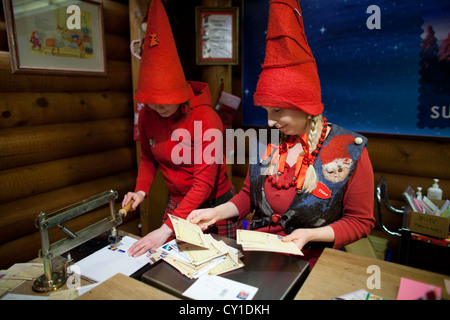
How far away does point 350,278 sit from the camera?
1.07 metres

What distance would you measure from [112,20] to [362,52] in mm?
2373

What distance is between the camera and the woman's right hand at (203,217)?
1.54m

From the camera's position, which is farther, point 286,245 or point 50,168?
point 50,168

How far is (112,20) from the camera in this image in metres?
2.97

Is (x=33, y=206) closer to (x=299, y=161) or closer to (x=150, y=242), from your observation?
(x=150, y=242)

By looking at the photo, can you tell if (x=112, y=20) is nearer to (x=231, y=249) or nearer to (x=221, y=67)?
(x=221, y=67)

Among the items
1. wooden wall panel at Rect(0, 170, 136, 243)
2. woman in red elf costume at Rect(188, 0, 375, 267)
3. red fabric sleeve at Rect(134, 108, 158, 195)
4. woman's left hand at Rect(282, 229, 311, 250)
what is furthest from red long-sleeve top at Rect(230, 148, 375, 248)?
wooden wall panel at Rect(0, 170, 136, 243)

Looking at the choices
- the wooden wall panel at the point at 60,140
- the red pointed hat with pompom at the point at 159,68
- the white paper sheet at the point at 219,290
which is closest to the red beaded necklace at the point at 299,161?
the white paper sheet at the point at 219,290

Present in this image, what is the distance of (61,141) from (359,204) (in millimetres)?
2363

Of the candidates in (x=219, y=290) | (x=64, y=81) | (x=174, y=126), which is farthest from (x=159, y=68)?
(x=219, y=290)

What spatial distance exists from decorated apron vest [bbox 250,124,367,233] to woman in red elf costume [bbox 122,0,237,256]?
1.36 ft
